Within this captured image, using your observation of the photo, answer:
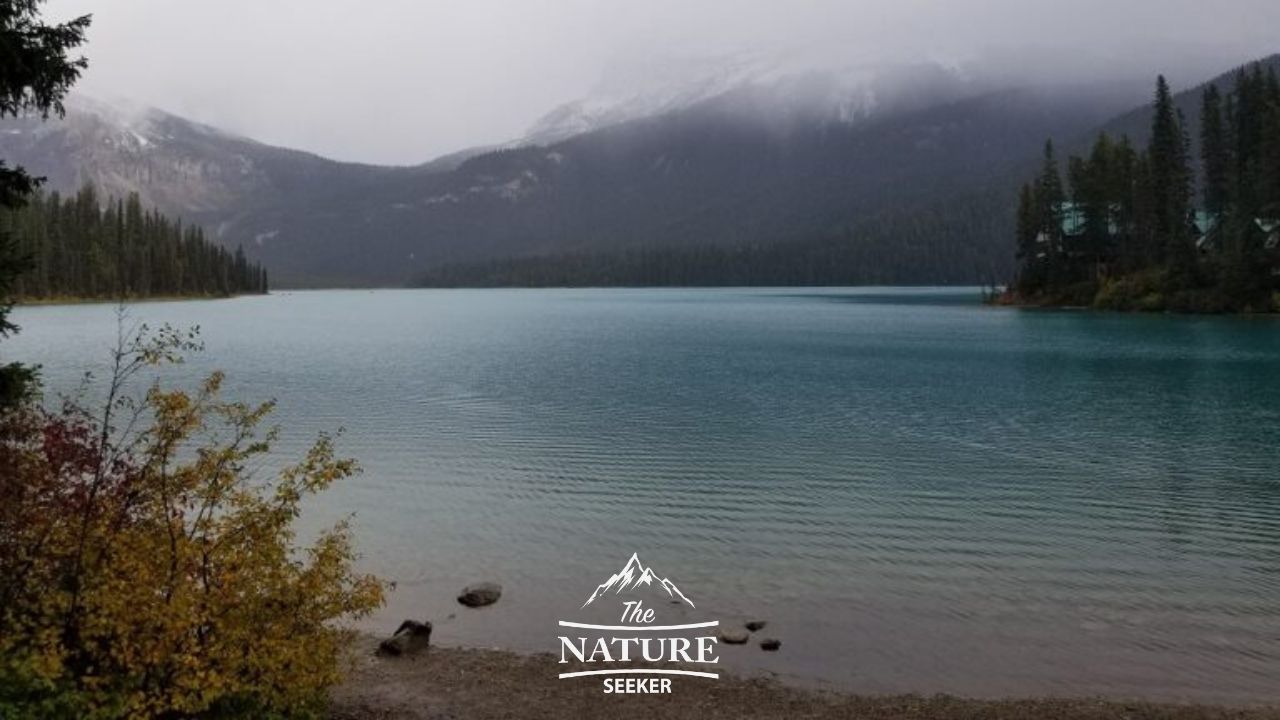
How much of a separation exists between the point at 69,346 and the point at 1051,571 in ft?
274

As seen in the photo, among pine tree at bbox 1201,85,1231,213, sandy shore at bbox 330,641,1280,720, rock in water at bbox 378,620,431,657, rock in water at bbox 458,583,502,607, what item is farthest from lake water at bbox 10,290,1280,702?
pine tree at bbox 1201,85,1231,213

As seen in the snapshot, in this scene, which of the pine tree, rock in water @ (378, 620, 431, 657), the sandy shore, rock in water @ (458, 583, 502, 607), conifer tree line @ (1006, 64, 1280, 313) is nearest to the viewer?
the sandy shore

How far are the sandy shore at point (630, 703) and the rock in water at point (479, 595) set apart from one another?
392 cm

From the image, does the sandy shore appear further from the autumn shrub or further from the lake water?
the autumn shrub

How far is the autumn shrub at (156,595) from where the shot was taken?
10.6 metres

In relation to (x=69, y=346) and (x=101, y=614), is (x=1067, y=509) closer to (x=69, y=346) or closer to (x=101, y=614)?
(x=101, y=614)

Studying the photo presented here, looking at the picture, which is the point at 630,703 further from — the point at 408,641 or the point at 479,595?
the point at 479,595

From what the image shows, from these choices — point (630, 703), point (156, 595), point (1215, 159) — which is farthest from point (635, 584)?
point (1215, 159)

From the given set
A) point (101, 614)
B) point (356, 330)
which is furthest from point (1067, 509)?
point (356, 330)

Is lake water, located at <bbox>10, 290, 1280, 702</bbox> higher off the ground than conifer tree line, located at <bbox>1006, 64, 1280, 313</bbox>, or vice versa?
conifer tree line, located at <bbox>1006, 64, 1280, 313</bbox>

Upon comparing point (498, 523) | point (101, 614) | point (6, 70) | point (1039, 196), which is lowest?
point (498, 523)

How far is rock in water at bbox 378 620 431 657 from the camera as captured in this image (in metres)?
17.5

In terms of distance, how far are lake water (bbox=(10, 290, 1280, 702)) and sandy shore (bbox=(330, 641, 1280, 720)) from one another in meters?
0.97

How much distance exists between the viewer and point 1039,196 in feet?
463
